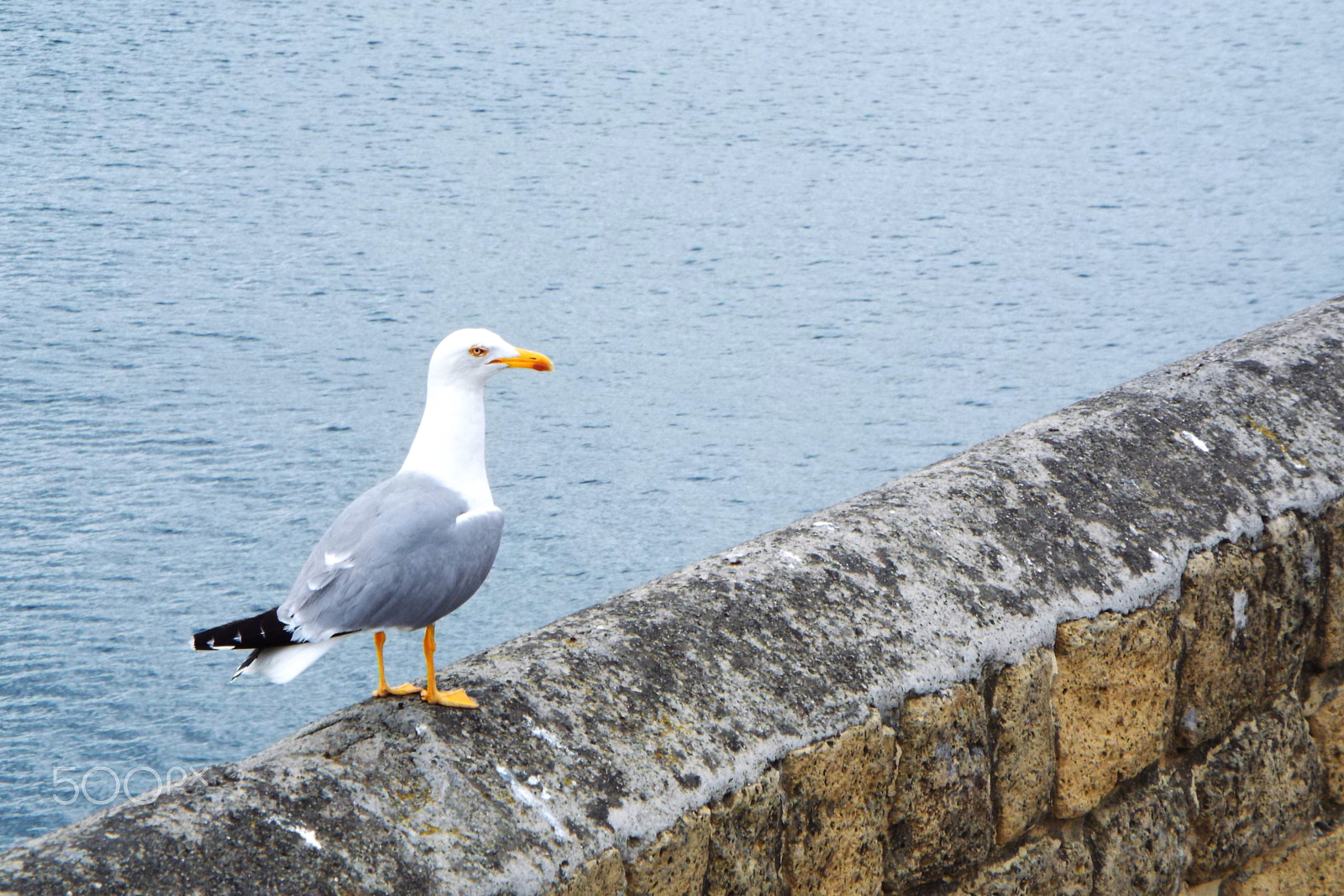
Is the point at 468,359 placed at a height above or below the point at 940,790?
above

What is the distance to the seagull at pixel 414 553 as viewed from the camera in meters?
1.07

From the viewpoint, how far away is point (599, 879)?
0.98 meters

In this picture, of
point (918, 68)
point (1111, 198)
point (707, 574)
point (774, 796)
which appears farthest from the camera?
point (918, 68)

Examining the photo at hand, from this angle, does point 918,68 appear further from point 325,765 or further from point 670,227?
point 325,765

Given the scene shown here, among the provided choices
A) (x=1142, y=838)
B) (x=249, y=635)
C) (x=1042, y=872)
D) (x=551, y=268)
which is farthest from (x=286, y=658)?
(x=551, y=268)

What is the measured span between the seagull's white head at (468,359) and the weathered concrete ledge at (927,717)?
0.76 ft

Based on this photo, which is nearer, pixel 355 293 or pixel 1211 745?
pixel 1211 745

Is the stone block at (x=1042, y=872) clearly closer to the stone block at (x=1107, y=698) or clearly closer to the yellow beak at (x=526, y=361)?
the stone block at (x=1107, y=698)

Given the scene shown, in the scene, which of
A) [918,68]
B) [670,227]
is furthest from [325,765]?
[918,68]

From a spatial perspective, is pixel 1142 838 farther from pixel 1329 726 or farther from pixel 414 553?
pixel 414 553

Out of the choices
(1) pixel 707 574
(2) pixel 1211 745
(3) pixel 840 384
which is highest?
(1) pixel 707 574

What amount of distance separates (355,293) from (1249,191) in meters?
3.93

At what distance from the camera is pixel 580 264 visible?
514 cm

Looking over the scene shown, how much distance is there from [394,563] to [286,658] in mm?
111
